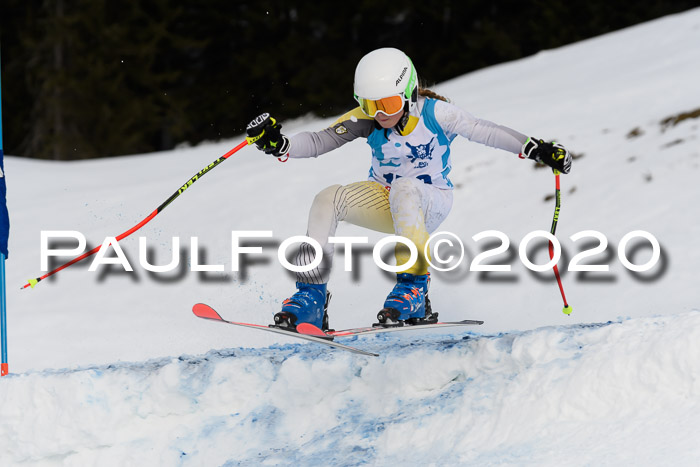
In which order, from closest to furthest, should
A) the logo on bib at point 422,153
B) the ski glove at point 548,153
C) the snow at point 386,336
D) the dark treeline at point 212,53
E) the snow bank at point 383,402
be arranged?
the snow bank at point 383,402 < the snow at point 386,336 < the ski glove at point 548,153 < the logo on bib at point 422,153 < the dark treeline at point 212,53

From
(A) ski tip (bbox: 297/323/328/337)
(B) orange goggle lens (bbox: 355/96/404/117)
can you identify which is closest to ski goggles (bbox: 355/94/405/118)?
(B) orange goggle lens (bbox: 355/96/404/117)

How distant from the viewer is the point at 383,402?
414 cm

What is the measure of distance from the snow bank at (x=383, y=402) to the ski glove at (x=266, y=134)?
1.13 m

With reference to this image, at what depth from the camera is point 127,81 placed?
19.8m

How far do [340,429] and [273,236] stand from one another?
3850 millimetres

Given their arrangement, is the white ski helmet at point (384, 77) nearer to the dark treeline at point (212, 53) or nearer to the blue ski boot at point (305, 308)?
the blue ski boot at point (305, 308)

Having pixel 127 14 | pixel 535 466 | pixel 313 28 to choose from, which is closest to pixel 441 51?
pixel 313 28

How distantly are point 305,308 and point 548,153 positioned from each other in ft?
4.63

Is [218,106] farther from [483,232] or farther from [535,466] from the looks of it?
[535,466]

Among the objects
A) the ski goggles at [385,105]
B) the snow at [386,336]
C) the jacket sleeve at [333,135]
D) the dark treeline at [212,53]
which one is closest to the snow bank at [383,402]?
the snow at [386,336]

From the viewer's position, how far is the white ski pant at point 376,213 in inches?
162

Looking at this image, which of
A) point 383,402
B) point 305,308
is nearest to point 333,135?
point 305,308

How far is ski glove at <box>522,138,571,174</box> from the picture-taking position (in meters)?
4.07

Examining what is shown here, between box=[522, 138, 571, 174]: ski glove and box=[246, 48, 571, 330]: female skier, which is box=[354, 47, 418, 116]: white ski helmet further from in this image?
box=[522, 138, 571, 174]: ski glove
